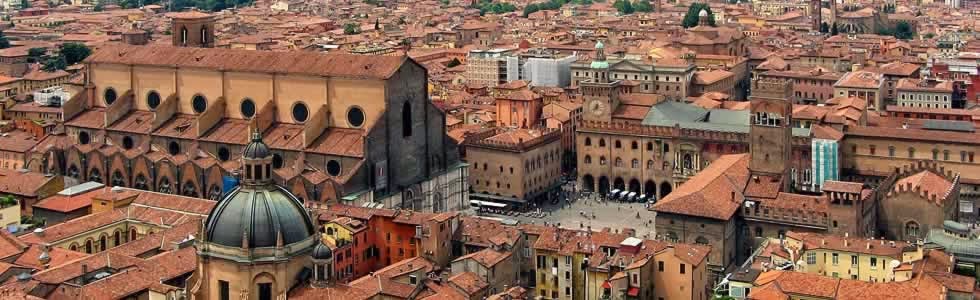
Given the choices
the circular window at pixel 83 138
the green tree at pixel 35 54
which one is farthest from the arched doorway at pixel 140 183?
the green tree at pixel 35 54

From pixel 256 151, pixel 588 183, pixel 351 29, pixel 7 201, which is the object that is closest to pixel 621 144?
pixel 588 183

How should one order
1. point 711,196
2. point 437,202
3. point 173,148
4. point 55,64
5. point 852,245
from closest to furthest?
1. point 852,245
2. point 711,196
3. point 437,202
4. point 173,148
5. point 55,64

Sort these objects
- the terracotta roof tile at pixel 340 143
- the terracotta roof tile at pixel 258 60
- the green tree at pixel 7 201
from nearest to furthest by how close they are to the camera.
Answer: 1. the green tree at pixel 7 201
2. the terracotta roof tile at pixel 340 143
3. the terracotta roof tile at pixel 258 60

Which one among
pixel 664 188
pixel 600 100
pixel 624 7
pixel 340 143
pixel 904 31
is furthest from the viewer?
pixel 624 7

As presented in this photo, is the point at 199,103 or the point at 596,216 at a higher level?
the point at 199,103

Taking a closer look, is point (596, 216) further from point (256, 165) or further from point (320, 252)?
point (256, 165)

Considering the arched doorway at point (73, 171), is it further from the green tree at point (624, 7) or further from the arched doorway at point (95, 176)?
the green tree at point (624, 7)

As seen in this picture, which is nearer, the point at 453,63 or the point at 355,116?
the point at 355,116

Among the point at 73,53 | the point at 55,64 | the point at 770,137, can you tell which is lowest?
the point at 770,137
